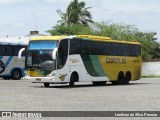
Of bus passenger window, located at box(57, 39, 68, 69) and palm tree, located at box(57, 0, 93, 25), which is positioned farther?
palm tree, located at box(57, 0, 93, 25)

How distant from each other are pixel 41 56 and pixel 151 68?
35.7m

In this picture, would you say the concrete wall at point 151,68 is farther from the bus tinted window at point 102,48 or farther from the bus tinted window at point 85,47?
the bus tinted window at point 85,47

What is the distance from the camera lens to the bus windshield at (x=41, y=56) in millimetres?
25938

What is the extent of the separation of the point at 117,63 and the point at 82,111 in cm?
1876

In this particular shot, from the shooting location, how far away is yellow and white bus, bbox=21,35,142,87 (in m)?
26.0

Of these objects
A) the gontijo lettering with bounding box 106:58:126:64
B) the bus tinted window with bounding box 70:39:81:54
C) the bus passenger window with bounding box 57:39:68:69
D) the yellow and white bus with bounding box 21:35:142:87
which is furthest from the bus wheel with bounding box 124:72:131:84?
the bus passenger window with bounding box 57:39:68:69

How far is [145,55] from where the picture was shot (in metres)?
68.2

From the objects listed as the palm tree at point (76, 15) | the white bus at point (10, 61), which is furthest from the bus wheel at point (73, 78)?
the palm tree at point (76, 15)

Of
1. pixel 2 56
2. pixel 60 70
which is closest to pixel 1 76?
pixel 2 56

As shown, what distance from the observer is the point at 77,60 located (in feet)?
90.4

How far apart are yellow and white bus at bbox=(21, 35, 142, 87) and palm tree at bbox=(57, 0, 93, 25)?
3683 cm

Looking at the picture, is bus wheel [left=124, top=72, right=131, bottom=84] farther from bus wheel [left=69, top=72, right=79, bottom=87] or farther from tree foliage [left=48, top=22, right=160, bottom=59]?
tree foliage [left=48, top=22, right=160, bottom=59]

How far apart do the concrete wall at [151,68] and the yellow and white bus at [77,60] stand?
87.5 feet

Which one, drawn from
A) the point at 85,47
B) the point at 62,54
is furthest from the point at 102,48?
the point at 62,54
